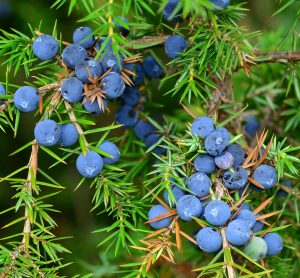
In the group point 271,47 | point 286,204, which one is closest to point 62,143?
point 286,204

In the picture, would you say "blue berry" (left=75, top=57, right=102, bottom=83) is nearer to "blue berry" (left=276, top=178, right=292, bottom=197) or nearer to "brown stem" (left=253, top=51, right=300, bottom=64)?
"brown stem" (left=253, top=51, right=300, bottom=64)

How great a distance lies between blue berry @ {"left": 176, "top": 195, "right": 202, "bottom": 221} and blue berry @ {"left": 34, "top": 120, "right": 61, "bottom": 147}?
10.5 inches

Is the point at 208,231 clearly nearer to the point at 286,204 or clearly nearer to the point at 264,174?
the point at 264,174

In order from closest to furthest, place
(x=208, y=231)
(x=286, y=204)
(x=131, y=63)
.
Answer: (x=208, y=231) → (x=131, y=63) → (x=286, y=204)

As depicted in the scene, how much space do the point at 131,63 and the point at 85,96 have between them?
17cm

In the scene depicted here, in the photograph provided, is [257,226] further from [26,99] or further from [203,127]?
[26,99]

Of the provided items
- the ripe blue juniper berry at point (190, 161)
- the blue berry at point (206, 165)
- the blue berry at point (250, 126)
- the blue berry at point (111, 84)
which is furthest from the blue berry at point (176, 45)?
the blue berry at point (250, 126)

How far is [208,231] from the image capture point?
38.3 inches

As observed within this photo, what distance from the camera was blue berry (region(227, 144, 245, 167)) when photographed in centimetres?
105

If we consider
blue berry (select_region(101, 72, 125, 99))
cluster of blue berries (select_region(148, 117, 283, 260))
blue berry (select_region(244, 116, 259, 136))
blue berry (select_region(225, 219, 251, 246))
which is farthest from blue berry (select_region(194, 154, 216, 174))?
blue berry (select_region(244, 116, 259, 136))

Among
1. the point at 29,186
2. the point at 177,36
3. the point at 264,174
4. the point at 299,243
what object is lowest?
the point at 299,243

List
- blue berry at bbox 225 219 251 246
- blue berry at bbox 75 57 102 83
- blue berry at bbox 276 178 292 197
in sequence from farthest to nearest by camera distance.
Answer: blue berry at bbox 276 178 292 197
blue berry at bbox 75 57 102 83
blue berry at bbox 225 219 251 246

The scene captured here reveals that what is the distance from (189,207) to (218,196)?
0.06m

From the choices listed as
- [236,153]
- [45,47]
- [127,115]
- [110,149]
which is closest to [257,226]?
[236,153]
